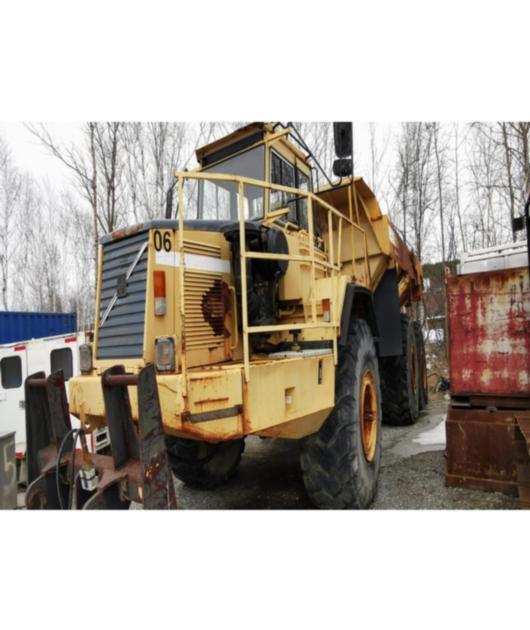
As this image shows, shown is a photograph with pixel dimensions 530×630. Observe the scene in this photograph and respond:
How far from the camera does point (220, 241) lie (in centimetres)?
278

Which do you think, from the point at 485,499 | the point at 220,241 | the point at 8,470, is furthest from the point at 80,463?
the point at 485,499

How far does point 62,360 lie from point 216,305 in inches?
172

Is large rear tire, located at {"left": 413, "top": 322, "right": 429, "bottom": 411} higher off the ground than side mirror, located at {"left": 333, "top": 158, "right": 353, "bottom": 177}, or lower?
lower

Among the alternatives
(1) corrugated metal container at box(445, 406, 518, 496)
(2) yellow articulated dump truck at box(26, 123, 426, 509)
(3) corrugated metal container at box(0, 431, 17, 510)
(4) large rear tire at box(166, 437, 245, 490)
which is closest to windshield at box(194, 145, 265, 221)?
(2) yellow articulated dump truck at box(26, 123, 426, 509)

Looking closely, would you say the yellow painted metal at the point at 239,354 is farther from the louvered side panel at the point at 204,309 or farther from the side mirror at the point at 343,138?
the side mirror at the point at 343,138

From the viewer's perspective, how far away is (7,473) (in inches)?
106

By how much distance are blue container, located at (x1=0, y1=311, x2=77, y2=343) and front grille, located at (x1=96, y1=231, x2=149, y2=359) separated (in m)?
6.03

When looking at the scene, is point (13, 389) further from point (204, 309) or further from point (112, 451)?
point (204, 309)

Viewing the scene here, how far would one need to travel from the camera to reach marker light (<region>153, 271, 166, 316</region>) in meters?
2.49

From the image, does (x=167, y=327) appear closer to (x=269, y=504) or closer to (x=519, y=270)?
(x=269, y=504)

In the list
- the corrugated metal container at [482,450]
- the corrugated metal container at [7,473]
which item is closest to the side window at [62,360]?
the corrugated metal container at [7,473]

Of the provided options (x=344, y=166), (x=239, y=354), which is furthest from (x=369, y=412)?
(x=344, y=166)

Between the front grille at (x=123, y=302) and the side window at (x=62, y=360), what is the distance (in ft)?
12.2

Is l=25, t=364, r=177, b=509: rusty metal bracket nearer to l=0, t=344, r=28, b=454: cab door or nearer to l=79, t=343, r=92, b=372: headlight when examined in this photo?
l=79, t=343, r=92, b=372: headlight
